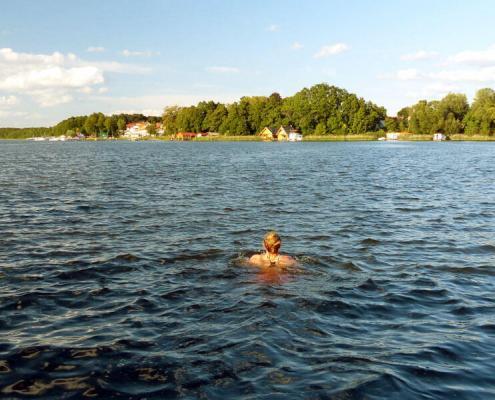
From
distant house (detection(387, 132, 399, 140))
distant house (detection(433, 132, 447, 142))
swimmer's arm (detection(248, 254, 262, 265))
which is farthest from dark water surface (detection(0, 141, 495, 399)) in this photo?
distant house (detection(387, 132, 399, 140))

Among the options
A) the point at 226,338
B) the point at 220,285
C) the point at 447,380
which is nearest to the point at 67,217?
the point at 220,285

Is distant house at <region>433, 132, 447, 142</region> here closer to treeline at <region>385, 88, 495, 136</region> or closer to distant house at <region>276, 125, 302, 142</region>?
treeline at <region>385, 88, 495, 136</region>

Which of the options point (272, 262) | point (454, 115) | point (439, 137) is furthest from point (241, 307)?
point (454, 115)

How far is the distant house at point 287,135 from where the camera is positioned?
187250 millimetres

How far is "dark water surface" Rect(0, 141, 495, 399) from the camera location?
718 centimetres

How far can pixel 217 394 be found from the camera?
6711 millimetres

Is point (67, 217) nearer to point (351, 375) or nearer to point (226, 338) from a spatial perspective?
point (226, 338)

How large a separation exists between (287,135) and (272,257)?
18119cm

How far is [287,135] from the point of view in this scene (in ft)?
627

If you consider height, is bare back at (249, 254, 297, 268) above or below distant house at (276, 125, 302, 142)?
below

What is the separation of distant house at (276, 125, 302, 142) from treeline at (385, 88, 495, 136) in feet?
147

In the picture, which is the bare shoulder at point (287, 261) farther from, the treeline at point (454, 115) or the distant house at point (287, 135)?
the distant house at point (287, 135)

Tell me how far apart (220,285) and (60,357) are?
469 cm

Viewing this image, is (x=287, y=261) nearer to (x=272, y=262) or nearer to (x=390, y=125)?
(x=272, y=262)
